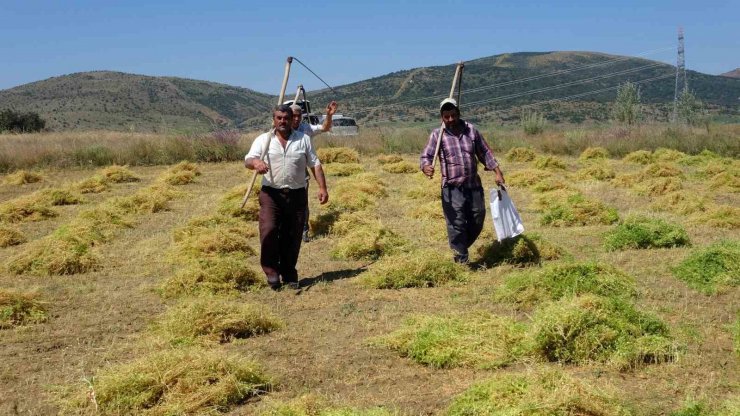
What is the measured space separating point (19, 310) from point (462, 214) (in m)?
4.26

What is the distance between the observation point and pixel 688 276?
697cm

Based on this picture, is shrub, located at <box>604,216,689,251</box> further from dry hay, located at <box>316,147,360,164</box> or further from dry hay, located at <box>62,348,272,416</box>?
dry hay, located at <box>316,147,360,164</box>

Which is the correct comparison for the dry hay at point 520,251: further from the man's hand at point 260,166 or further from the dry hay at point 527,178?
the dry hay at point 527,178

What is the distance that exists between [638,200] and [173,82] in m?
84.9

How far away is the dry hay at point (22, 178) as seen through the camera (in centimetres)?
1758

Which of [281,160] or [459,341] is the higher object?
[281,160]

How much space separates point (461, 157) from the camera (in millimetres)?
8031

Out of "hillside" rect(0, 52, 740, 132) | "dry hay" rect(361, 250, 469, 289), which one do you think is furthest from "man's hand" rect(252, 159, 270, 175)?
"hillside" rect(0, 52, 740, 132)

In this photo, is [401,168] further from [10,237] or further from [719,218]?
[10,237]

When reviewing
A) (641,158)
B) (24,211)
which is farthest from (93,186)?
(641,158)

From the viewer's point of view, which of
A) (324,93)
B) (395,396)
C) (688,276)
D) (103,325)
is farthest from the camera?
(324,93)

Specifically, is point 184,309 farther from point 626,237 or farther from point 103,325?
point 626,237

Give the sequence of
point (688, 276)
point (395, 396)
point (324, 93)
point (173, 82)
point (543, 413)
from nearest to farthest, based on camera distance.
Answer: point (543, 413), point (395, 396), point (688, 276), point (324, 93), point (173, 82)

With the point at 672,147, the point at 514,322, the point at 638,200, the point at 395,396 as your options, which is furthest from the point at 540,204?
the point at 672,147
